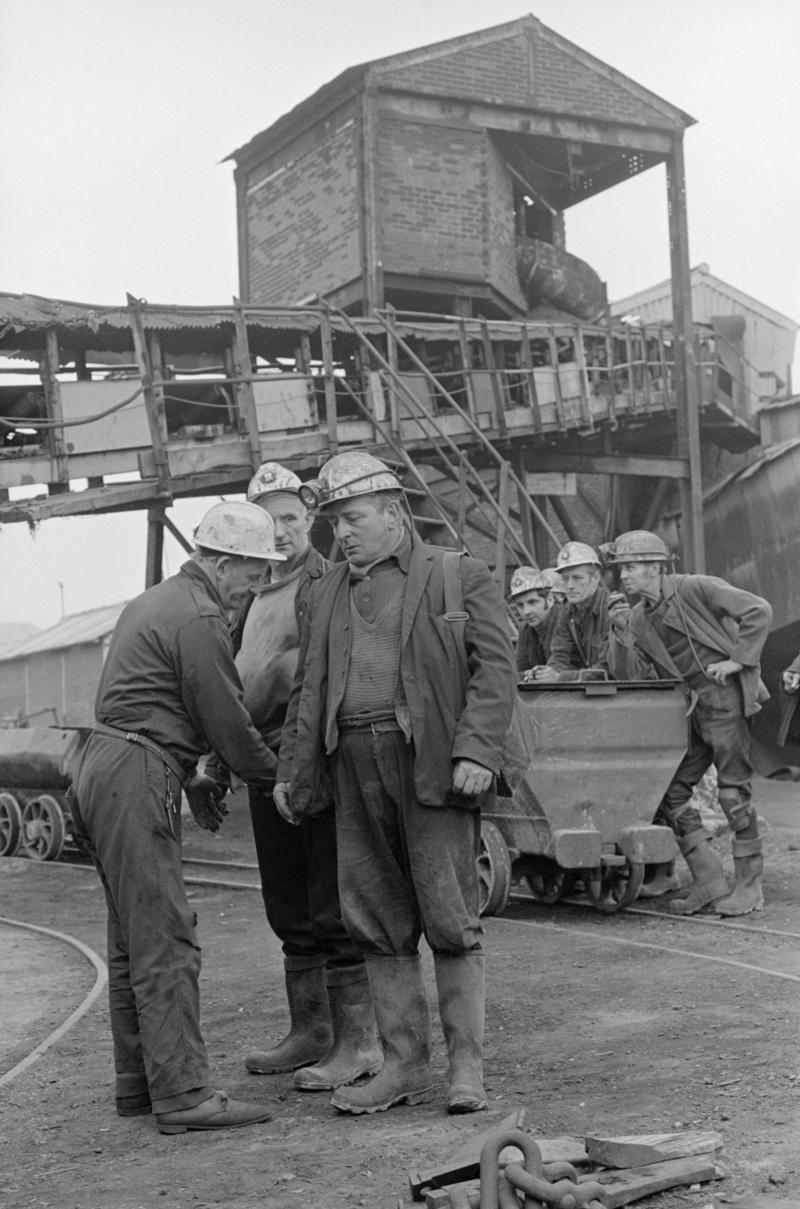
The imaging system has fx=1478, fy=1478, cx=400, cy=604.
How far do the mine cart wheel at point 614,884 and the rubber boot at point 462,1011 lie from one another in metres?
3.71

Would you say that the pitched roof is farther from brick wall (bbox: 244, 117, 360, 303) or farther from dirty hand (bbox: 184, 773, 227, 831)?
dirty hand (bbox: 184, 773, 227, 831)

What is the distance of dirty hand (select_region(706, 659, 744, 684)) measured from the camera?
8469mm

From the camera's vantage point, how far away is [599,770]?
856cm

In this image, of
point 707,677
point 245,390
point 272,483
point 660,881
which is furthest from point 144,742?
point 245,390

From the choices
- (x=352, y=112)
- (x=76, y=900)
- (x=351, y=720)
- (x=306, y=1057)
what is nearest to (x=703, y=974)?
(x=306, y=1057)

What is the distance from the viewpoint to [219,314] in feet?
55.4

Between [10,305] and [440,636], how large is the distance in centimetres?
1175

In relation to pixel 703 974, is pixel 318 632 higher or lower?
higher

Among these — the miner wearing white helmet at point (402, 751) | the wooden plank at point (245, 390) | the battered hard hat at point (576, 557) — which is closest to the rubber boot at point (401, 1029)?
the miner wearing white helmet at point (402, 751)

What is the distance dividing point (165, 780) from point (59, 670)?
24.6 meters

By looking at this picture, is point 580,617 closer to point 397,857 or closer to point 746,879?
point 746,879

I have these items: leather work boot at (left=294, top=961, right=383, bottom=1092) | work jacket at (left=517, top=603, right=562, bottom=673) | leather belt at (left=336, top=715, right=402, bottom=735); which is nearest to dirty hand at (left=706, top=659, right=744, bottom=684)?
work jacket at (left=517, top=603, right=562, bottom=673)

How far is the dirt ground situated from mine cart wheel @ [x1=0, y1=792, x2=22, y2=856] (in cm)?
758

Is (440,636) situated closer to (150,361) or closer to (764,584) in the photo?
(150,361)
